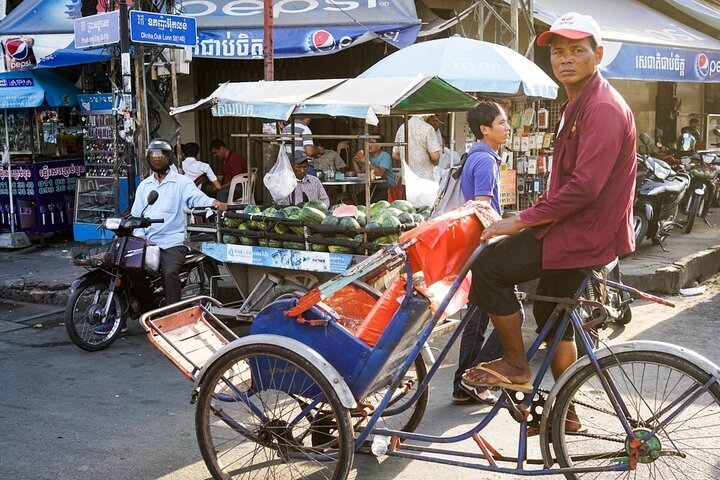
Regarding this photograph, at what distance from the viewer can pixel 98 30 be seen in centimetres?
804

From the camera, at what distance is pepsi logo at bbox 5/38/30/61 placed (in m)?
10.5

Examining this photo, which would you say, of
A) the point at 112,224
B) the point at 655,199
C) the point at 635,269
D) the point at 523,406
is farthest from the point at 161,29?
the point at 523,406

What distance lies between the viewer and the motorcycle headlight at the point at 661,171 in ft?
31.0

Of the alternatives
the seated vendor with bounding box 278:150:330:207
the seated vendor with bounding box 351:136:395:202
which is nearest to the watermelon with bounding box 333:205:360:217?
the seated vendor with bounding box 278:150:330:207

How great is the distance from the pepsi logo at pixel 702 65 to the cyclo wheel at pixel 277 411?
36.9ft

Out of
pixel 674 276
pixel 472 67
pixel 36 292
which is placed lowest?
pixel 36 292

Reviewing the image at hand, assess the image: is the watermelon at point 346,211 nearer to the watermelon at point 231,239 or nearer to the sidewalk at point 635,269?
the watermelon at point 231,239

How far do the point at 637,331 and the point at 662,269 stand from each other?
165cm

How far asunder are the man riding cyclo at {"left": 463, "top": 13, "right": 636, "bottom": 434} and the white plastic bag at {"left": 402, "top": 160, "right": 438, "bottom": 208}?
385cm

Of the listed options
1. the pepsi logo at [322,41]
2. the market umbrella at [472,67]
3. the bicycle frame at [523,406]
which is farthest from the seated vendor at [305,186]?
the bicycle frame at [523,406]

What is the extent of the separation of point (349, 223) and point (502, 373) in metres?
2.59

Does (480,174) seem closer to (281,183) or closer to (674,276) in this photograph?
(281,183)

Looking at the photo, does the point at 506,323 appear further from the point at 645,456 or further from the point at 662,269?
the point at 662,269

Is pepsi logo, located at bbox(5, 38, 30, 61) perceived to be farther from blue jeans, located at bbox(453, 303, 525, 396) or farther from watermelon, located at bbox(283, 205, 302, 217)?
blue jeans, located at bbox(453, 303, 525, 396)
